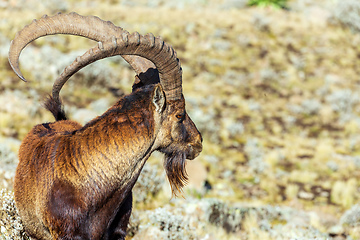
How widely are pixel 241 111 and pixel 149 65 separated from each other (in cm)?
1247

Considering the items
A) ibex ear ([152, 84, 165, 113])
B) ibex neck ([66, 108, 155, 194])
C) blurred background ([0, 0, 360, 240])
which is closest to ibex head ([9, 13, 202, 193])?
ibex ear ([152, 84, 165, 113])

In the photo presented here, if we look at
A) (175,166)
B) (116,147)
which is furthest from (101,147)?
(175,166)

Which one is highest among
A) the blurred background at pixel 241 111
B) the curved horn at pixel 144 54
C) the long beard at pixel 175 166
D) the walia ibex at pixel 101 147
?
the curved horn at pixel 144 54

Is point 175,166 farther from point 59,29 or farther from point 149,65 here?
point 59,29

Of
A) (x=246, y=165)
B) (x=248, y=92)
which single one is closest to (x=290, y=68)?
(x=248, y=92)

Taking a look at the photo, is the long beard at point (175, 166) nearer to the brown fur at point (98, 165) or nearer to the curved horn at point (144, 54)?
the brown fur at point (98, 165)

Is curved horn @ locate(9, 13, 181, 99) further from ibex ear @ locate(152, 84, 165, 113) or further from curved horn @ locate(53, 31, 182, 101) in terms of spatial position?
ibex ear @ locate(152, 84, 165, 113)

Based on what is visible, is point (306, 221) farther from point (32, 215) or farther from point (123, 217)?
point (32, 215)

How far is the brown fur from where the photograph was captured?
3.49 meters

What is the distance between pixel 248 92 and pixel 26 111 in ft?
32.4

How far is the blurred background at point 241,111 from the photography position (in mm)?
7070

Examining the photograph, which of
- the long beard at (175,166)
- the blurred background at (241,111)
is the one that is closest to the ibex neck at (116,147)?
the long beard at (175,166)

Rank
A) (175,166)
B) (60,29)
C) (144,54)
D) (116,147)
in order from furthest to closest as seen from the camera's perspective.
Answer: (175,166), (116,147), (60,29), (144,54)

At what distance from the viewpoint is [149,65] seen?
3.96m
